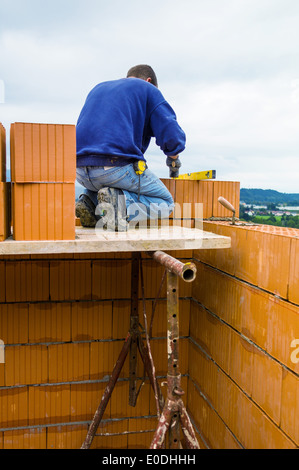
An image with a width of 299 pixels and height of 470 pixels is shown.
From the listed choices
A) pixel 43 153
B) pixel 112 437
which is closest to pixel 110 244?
pixel 43 153

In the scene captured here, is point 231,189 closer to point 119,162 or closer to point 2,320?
point 119,162

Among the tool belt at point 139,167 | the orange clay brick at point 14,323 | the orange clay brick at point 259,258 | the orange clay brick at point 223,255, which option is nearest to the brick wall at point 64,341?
the orange clay brick at point 14,323

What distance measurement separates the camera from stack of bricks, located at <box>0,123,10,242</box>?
103 inches

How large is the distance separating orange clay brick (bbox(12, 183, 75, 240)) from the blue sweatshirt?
2.37 ft

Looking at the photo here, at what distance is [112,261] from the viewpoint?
4.37 meters

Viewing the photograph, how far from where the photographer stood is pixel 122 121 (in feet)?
10.7

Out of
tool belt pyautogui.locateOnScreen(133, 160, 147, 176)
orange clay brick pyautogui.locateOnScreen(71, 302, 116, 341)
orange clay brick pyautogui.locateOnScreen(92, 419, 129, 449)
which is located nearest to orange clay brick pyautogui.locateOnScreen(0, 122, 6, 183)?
tool belt pyautogui.locateOnScreen(133, 160, 147, 176)

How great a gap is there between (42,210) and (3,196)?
0.94 ft

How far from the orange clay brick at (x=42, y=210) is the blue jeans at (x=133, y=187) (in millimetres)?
720

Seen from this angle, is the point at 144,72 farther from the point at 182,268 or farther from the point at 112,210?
the point at 182,268

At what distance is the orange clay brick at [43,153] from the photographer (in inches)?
101

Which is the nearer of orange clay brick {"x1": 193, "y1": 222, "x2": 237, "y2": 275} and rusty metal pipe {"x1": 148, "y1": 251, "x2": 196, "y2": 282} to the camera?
rusty metal pipe {"x1": 148, "y1": 251, "x2": 196, "y2": 282}

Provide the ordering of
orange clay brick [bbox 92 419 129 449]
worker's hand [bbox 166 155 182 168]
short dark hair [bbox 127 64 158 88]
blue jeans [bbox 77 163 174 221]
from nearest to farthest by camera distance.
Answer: blue jeans [bbox 77 163 174 221], short dark hair [bbox 127 64 158 88], worker's hand [bbox 166 155 182 168], orange clay brick [bbox 92 419 129 449]

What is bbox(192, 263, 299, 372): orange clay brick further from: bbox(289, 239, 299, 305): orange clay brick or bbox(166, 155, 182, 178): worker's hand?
bbox(166, 155, 182, 178): worker's hand
